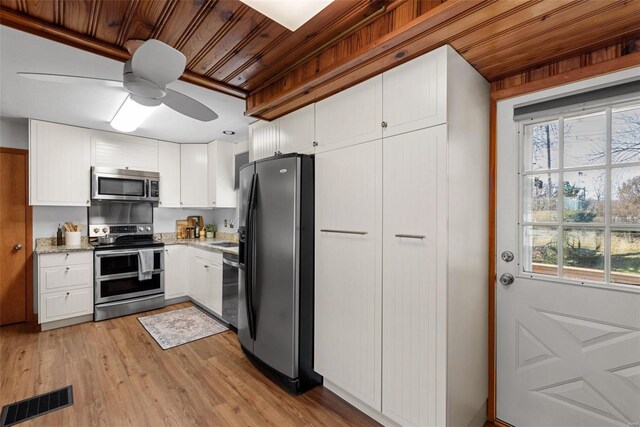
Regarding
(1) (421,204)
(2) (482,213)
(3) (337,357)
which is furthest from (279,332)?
(2) (482,213)

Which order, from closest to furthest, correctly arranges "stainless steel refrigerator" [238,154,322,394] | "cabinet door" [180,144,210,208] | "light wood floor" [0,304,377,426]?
"light wood floor" [0,304,377,426]
"stainless steel refrigerator" [238,154,322,394]
"cabinet door" [180,144,210,208]

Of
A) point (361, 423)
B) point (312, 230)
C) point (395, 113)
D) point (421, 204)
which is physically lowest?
point (361, 423)

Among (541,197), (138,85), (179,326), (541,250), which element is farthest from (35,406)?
(541,197)

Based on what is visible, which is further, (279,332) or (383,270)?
(279,332)

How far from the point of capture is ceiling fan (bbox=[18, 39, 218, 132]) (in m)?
1.41

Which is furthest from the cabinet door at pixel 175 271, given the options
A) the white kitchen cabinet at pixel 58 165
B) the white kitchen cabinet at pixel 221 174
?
the white kitchen cabinet at pixel 58 165

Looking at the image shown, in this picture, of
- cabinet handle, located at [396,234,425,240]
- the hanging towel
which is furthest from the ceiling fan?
the hanging towel

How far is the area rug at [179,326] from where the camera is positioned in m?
3.04

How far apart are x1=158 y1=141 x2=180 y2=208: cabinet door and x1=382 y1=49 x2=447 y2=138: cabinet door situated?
3.69 m

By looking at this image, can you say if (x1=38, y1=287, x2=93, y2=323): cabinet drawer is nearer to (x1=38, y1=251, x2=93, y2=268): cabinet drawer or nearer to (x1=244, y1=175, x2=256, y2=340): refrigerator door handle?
(x1=38, y1=251, x2=93, y2=268): cabinet drawer

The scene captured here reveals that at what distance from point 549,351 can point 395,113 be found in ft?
5.45

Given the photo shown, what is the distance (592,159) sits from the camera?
5.31 feet

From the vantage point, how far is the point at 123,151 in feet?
12.9

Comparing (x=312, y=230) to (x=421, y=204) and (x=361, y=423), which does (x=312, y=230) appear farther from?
(x=361, y=423)
